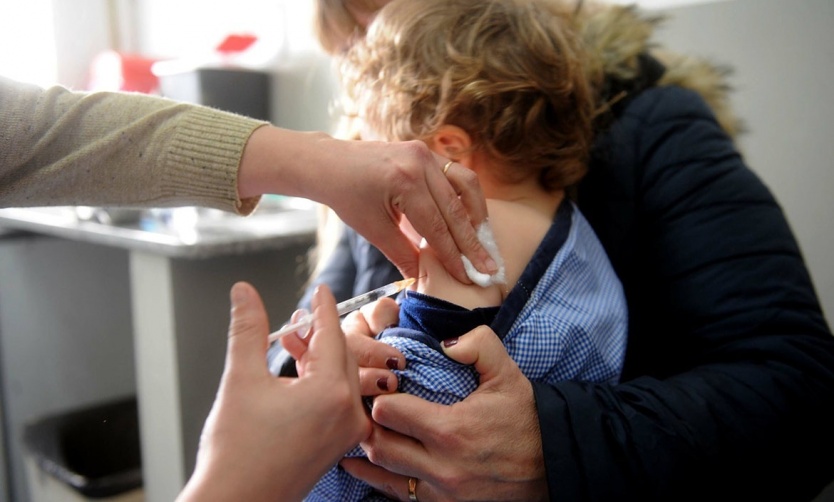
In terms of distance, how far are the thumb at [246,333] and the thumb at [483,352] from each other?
7.9 inches

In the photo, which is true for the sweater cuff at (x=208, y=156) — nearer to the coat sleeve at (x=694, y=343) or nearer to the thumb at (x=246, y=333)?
the thumb at (x=246, y=333)

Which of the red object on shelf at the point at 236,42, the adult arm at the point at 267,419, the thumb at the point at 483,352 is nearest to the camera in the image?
the adult arm at the point at 267,419

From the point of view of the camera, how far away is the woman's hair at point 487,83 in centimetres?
82

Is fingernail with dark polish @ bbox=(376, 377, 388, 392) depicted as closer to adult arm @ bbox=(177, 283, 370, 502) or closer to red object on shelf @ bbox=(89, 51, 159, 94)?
adult arm @ bbox=(177, 283, 370, 502)

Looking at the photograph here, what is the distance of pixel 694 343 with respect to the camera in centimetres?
81

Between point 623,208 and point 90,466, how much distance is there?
160 centimetres

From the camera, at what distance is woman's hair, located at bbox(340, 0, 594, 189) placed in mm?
824

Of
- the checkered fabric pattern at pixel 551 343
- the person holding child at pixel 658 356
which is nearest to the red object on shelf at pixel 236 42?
the person holding child at pixel 658 356

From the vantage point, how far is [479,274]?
70 cm

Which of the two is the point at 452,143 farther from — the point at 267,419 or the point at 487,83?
the point at 267,419

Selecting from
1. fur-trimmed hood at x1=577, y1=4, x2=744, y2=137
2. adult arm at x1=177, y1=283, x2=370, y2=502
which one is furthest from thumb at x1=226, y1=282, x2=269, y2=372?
fur-trimmed hood at x1=577, y1=4, x2=744, y2=137

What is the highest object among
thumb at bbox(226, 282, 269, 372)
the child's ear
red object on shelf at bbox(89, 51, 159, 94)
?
the child's ear

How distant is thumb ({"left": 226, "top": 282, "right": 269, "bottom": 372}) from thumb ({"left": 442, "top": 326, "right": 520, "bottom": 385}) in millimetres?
200

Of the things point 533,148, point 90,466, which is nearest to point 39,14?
point 90,466
